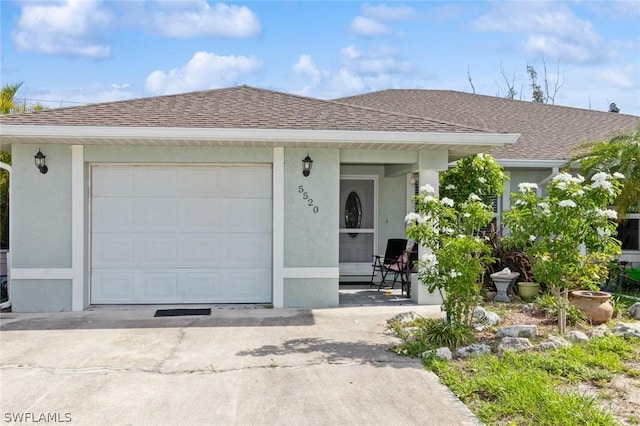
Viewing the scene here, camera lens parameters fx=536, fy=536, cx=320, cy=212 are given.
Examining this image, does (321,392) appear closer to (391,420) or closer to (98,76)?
(391,420)

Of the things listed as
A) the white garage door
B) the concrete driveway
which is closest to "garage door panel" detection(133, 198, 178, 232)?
the white garage door

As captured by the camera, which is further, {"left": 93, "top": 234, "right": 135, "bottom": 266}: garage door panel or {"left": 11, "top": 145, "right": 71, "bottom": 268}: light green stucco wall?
{"left": 93, "top": 234, "right": 135, "bottom": 266}: garage door panel

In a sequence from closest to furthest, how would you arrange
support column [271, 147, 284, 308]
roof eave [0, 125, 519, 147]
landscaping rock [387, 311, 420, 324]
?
1. landscaping rock [387, 311, 420, 324]
2. roof eave [0, 125, 519, 147]
3. support column [271, 147, 284, 308]

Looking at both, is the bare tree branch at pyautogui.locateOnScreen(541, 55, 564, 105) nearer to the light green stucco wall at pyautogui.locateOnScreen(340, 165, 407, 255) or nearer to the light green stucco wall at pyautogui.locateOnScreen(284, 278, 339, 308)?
the light green stucco wall at pyautogui.locateOnScreen(340, 165, 407, 255)

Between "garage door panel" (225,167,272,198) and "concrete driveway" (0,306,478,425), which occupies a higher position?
"garage door panel" (225,167,272,198)

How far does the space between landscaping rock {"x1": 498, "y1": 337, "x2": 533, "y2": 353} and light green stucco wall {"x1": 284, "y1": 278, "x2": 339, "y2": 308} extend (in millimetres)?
3260

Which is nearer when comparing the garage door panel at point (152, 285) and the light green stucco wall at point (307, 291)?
the light green stucco wall at point (307, 291)

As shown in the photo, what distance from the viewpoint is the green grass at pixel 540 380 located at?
4.09m

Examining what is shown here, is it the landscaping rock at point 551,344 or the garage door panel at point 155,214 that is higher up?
the garage door panel at point 155,214

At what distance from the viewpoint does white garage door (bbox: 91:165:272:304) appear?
8750 mm

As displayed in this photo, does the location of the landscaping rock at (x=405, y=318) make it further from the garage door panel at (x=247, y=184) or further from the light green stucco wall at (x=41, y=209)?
the light green stucco wall at (x=41, y=209)

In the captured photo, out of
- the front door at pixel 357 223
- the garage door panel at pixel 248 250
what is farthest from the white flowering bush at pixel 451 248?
the front door at pixel 357 223

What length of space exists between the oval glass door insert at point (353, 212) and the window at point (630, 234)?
18.7 feet

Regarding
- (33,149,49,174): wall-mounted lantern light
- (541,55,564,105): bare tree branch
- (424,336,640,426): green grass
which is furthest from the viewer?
(541,55,564,105): bare tree branch
